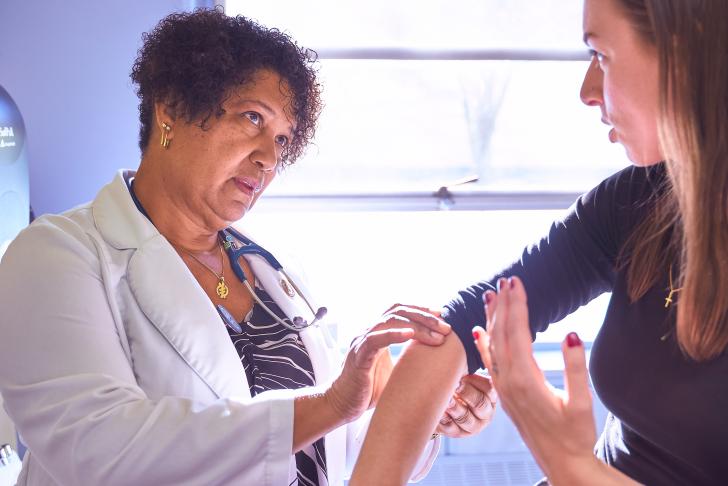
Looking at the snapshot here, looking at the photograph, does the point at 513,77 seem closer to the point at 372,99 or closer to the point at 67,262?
the point at 372,99

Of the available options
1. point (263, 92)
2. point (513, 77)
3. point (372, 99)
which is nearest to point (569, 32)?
point (513, 77)

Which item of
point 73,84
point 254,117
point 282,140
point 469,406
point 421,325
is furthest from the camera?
point 73,84

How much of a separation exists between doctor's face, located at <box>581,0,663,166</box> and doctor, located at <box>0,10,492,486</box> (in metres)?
0.49

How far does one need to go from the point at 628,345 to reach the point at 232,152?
0.90m

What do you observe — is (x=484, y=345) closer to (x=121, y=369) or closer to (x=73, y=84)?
(x=121, y=369)

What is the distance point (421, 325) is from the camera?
4.84ft

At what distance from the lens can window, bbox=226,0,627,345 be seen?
279cm

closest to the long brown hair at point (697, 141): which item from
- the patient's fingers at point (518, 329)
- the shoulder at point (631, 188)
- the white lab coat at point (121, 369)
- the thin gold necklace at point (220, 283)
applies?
the shoulder at point (631, 188)

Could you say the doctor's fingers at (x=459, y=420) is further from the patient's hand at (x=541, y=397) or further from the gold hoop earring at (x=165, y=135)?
the gold hoop earring at (x=165, y=135)

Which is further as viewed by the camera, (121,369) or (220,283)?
(220,283)

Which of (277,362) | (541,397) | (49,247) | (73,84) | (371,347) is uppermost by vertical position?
(73,84)

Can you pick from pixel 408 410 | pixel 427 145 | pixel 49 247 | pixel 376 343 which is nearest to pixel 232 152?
pixel 49 247

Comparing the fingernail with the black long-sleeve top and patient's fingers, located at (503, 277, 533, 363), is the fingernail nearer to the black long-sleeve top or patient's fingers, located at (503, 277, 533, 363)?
patient's fingers, located at (503, 277, 533, 363)

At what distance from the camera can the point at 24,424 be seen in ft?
4.44
